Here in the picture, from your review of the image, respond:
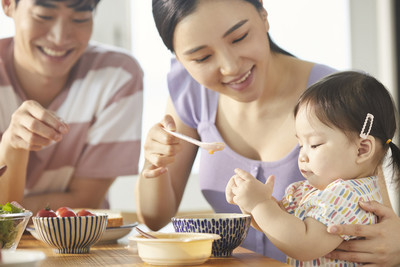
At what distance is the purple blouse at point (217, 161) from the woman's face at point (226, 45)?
0.71 ft

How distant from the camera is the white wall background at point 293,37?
3.60 meters

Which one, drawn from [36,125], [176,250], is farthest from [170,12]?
[176,250]

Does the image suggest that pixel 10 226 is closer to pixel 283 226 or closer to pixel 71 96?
pixel 283 226

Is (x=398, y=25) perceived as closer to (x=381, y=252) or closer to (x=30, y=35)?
(x=30, y=35)

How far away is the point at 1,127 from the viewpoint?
196 centimetres

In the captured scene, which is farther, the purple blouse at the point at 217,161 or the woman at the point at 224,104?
the purple blouse at the point at 217,161

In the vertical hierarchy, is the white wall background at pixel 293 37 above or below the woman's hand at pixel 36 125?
above

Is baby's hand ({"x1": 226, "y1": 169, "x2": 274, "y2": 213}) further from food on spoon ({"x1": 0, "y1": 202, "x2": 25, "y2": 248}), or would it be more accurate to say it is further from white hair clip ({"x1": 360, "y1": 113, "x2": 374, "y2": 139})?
food on spoon ({"x1": 0, "y1": 202, "x2": 25, "y2": 248})

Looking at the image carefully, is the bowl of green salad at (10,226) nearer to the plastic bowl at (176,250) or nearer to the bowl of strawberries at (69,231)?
the bowl of strawberries at (69,231)

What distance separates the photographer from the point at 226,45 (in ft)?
4.57

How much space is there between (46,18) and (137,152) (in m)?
0.56

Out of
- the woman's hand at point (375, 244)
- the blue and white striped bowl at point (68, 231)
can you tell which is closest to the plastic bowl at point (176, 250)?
the blue and white striped bowl at point (68, 231)

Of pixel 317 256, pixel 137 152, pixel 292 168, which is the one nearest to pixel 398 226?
pixel 317 256

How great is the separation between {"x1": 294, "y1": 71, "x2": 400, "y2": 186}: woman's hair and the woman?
222 mm
